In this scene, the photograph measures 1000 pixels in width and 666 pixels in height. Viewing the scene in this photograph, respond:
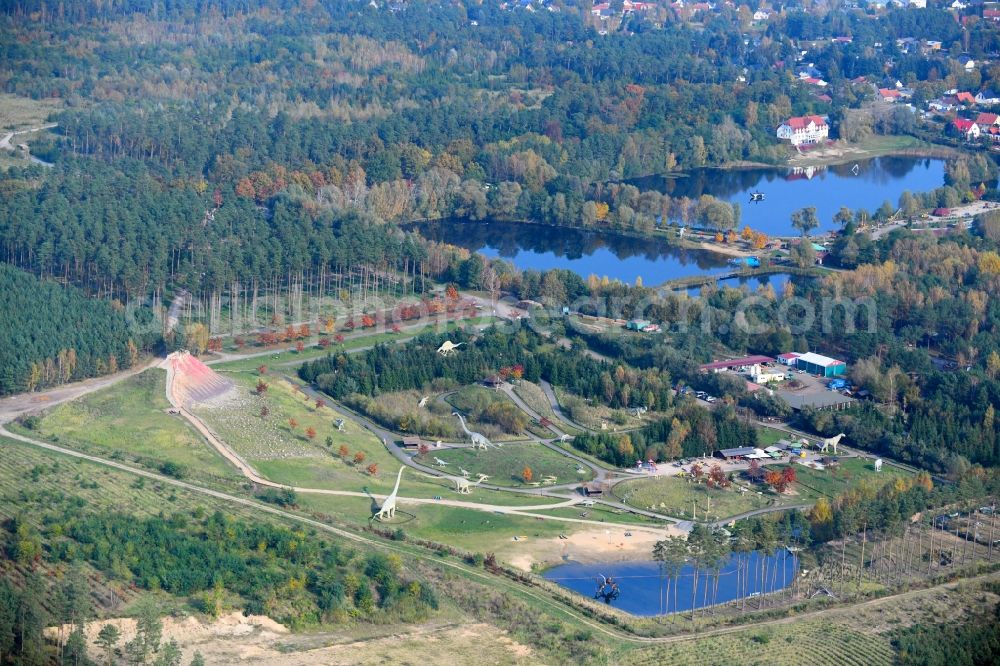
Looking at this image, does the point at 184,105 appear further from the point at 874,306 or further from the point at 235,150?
the point at 874,306

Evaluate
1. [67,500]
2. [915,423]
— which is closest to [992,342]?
[915,423]

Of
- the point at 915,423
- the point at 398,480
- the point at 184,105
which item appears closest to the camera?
the point at 398,480

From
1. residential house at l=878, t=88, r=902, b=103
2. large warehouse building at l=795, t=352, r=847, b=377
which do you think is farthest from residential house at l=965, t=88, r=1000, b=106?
large warehouse building at l=795, t=352, r=847, b=377

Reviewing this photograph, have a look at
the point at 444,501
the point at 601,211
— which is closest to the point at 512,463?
the point at 444,501

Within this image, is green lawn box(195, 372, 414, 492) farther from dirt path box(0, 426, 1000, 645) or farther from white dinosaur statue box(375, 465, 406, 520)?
dirt path box(0, 426, 1000, 645)

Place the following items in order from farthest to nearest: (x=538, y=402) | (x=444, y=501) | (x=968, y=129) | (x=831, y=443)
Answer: (x=968, y=129)
(x=538, y=402)
(x=831, y=443)
(x=444, y=501)

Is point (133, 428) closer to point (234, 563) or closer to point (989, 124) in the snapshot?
point (234, 563)
